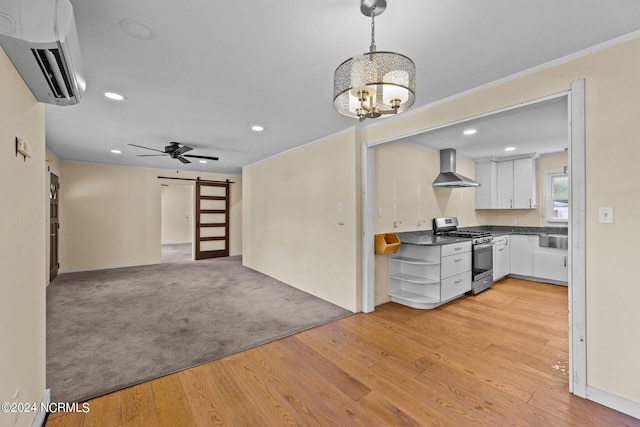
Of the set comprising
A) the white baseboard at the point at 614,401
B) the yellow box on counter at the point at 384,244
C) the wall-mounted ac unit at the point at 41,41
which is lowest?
the white baseboard at the point at 614,401

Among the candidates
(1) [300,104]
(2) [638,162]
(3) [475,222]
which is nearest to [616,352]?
(2) [638,162]

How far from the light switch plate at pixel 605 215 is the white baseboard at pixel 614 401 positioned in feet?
3.85

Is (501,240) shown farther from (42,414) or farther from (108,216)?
(108,216)

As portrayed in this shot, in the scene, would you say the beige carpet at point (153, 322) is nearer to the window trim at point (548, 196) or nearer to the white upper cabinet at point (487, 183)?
the white upper cabinet at point (487, 183)

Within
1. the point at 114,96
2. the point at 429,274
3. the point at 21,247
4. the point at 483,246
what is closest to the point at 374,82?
the point at 21,247

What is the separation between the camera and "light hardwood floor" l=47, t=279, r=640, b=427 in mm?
1780

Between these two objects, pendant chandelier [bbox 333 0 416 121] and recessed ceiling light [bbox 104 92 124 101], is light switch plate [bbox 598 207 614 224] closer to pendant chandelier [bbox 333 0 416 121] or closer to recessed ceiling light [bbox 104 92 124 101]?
pendant chandelier [bbox 333 0 416 121]

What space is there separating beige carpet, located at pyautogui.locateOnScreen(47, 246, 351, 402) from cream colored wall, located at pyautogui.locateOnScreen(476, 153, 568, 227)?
457 cm

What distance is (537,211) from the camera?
5551 mm

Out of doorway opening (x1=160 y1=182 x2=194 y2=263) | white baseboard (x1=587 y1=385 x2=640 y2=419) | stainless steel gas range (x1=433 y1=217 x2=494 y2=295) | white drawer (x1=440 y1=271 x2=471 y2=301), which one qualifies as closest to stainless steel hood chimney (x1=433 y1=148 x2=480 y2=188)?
stainless steel gas range (x1=433 y1=217 x2=494 y2=295)

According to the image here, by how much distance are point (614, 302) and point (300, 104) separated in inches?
119

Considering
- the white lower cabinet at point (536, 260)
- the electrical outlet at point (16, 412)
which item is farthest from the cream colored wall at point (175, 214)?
the white lower cabinet at point (536, 260)

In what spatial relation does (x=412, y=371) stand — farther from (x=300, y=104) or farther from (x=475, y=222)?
(x=475, y=222)

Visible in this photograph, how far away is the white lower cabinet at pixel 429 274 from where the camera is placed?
3744 millimetres
